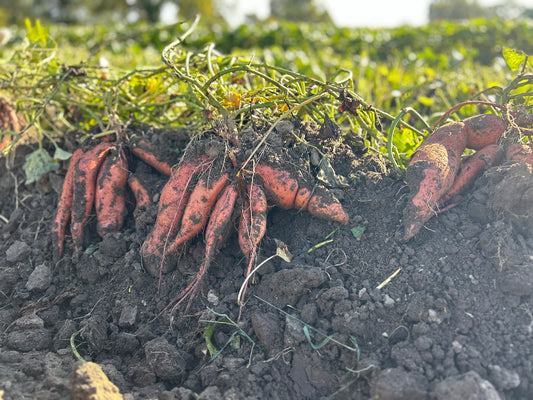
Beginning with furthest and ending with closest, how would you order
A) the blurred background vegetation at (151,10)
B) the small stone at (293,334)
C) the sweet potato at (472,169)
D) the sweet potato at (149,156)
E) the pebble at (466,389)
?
the blurred background vegetation at (151,10) < the sweet potato at (149,156) < the sweet potato at (472,169) < the small stone at (293,334) < the pebble at (466,389)

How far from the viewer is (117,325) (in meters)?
1.88

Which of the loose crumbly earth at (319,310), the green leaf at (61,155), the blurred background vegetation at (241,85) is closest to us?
the loose crumbly earth at (319,310)

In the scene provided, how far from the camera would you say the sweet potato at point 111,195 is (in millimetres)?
2223

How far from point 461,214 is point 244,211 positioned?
932mm

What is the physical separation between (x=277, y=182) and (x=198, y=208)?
0.36 m

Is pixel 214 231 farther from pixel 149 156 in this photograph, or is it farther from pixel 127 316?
pixel 149 156

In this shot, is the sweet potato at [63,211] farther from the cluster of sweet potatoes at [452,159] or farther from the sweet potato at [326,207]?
the cluster of sweet potatoes at [452,159]

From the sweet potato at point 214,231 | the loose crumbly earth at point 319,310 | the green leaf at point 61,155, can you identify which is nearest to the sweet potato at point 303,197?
the loose crumbly earth at point 319,310

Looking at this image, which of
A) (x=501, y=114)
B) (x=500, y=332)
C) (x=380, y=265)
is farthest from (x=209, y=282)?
(x=501, y=114)

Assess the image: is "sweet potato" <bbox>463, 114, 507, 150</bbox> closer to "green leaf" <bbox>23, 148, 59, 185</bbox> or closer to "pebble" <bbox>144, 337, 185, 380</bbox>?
"pebble" <bbox>144, 337, 185, 380</bbox>

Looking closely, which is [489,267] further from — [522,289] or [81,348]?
[81,348]

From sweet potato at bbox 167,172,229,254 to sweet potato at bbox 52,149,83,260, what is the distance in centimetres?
62

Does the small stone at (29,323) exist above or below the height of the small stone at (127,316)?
above

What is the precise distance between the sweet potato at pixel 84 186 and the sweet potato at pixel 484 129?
171cm
